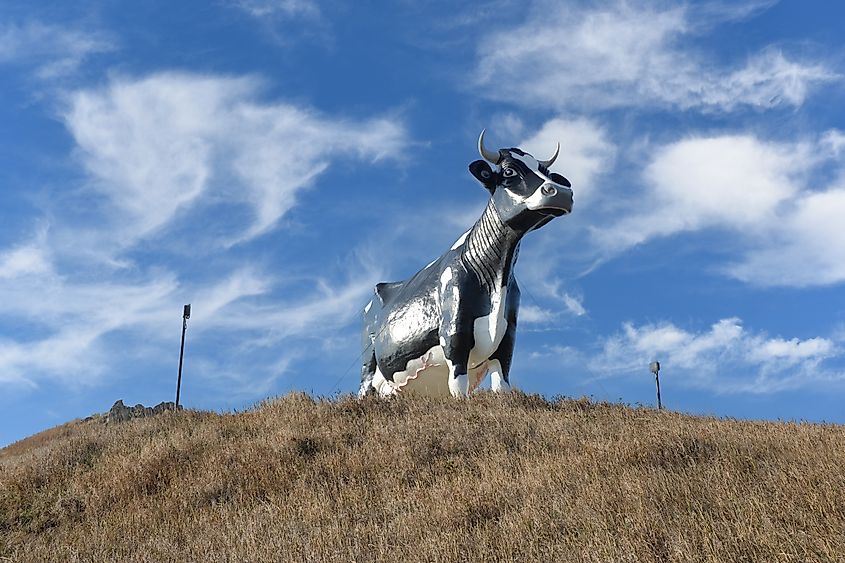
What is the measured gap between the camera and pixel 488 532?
21.7 ft

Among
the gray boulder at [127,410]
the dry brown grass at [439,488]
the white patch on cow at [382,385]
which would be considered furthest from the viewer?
the gray boulder at [127,410]

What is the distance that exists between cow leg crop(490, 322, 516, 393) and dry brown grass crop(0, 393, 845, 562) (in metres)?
0.51

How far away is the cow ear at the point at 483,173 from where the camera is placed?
12.1m

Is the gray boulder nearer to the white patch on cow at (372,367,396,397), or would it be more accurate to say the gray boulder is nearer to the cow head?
the white patch on cow at (372,367,396,397)

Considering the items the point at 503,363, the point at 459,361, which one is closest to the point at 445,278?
the point at 459,361

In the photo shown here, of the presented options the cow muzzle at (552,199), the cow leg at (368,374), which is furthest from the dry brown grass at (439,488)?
the cow muzzle at (552,199)

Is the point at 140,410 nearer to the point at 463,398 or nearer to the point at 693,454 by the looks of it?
the point at 463,398

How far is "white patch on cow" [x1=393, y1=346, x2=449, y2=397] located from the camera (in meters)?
12.6

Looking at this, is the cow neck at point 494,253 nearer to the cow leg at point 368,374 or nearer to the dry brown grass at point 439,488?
the dry brown grass at point 439,488

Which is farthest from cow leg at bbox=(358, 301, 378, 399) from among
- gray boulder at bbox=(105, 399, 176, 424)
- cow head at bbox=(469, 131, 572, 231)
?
gray boulder at bbox=(105, 399, 176, 424)

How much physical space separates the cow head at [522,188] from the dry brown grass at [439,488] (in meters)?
2.59

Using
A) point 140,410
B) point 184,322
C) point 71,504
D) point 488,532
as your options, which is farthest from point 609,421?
point 184,322

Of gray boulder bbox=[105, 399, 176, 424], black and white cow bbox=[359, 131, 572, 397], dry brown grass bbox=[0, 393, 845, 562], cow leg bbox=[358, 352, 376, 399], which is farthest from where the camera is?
gray boulder bbox=[105, 399, 176, 424]

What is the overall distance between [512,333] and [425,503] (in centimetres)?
505
